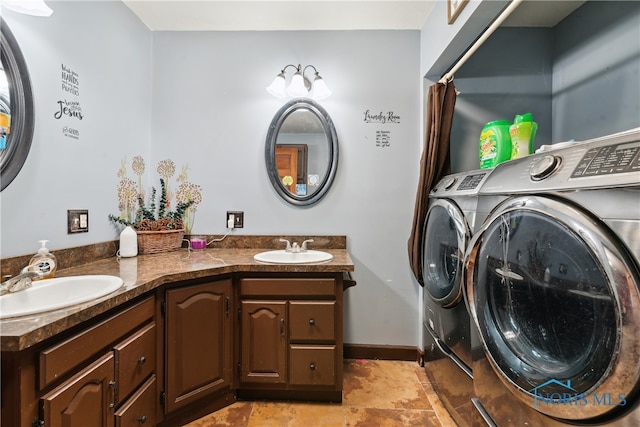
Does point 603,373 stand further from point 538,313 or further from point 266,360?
point 266,360

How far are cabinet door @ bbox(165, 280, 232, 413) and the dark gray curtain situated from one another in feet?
4.01

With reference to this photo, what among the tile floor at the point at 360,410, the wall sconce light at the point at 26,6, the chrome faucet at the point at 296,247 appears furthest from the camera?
→ the chrome faucet at the point at 296,247

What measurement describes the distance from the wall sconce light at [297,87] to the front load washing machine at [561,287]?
135 centimetres

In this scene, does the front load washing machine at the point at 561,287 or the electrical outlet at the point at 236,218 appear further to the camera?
the electrical outlet at the point at 236,218

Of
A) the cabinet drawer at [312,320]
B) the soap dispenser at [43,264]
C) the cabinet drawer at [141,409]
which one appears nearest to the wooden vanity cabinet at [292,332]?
the cabinet drawer at [312,320]

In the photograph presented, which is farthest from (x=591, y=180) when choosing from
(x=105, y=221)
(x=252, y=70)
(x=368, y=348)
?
(x=105, y=221)

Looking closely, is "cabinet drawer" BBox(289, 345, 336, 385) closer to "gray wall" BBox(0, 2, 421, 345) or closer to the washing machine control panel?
"gray wall" BBox(0, 2, 421, 345)

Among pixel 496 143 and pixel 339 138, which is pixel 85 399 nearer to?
pixel 339 138

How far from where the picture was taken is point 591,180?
0.67 meters

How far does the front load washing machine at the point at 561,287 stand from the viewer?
60 centimetres

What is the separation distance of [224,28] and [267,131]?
84cm

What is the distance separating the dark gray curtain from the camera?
5.48 ft

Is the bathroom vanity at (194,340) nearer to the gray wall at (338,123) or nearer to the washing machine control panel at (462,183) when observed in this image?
the gray wall at (338,123)

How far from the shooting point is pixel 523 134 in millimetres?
1438
